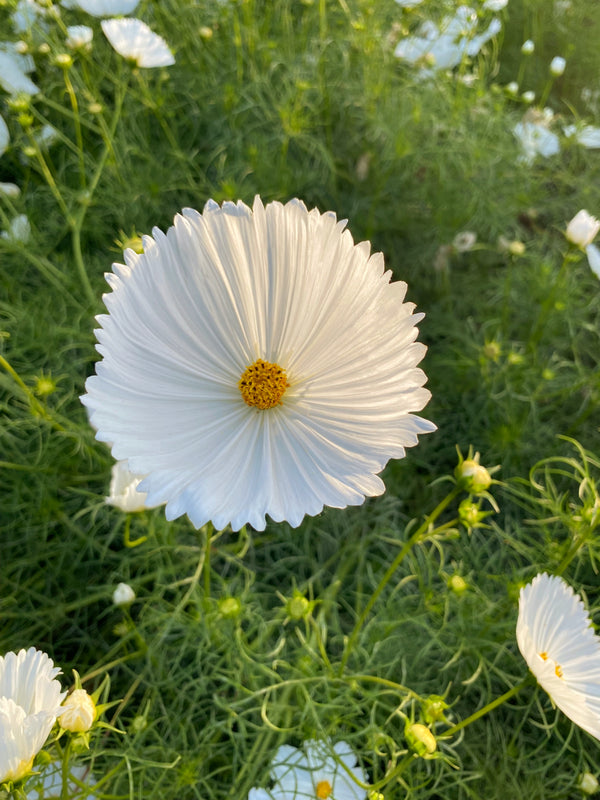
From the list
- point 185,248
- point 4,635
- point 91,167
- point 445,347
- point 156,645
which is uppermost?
point 185,248

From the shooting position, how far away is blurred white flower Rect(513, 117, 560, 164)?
56.6 inches

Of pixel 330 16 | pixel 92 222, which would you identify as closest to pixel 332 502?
pixel 92 222

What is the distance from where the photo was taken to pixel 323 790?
2.63 feet

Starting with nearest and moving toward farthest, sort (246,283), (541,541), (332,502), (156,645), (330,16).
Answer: (332,502)
(246,283)
(156,645)
(541,541)
(330,16)

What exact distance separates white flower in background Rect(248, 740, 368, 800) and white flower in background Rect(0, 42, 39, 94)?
1275 mm

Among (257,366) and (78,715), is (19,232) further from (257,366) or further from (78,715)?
(78,715)

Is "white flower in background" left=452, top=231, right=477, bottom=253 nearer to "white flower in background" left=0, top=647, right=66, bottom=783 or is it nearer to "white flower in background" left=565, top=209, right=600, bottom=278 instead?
"white flower in background" left=565, top=209, right=600, bottom=278

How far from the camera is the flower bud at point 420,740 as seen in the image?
0.59 meters

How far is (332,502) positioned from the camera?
548 millimetres

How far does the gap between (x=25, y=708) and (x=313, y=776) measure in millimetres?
453

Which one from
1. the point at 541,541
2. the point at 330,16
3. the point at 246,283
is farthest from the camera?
the point at 330,16

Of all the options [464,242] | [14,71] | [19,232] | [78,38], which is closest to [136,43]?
[78,38]

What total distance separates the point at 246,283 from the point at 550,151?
112 centimetres

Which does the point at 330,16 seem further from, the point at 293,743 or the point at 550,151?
the point at 293,743
